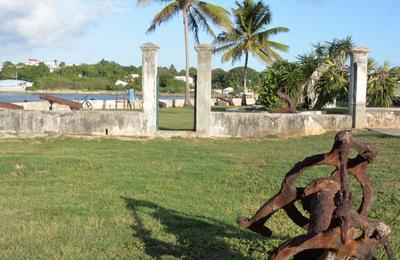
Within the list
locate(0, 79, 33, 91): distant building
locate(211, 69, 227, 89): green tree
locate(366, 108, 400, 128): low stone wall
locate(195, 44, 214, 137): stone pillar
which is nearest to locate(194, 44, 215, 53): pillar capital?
locate(195, 44, 214, 137): stone pillar

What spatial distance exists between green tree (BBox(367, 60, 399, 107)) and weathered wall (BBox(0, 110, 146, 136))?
9.56 meters

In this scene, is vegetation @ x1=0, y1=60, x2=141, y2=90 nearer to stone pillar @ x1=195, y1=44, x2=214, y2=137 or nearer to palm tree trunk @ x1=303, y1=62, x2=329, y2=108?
palm tree trunk @ x1=303, y1=62, x2=329, y2=108

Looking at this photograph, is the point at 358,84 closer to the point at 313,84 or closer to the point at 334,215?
the point at 313,84

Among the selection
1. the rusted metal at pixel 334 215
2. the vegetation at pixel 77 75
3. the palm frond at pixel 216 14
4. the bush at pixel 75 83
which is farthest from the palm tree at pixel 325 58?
the bush at pixel 75 83

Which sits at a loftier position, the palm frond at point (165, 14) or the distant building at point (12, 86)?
the palm frond at point (165, 14)

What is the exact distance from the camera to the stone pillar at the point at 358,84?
52.4 feet

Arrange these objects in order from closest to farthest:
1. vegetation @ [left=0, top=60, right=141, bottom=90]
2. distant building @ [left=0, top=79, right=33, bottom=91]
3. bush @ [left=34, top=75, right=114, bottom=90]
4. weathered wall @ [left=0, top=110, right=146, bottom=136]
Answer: weathered wall @ [left=0, top=110, right=146, bottom=136] < distant building @ [left=0, top=79, right=33, bottom=91] < bush @ [left=34, top=75, right=114, bottom=90] < vegetation @ [left=0, top=60, right=141, bottom=90]

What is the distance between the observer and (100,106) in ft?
107

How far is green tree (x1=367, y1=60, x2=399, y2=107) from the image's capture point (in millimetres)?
19031

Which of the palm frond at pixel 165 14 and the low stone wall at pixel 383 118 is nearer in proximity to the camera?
the low stone wall at pixel 383 118

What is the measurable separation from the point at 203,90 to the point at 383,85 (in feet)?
26.5

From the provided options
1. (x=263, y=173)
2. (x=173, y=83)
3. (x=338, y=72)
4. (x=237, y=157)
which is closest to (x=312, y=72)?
(x=338, y=72)

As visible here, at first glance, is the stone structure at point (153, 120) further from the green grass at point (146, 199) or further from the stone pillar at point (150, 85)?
the green grass at point (146, 199)

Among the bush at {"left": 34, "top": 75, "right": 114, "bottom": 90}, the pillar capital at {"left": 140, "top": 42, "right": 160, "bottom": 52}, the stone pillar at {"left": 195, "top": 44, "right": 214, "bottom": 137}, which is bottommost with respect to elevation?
the stone pillar at {"left": 195, "top": 44, "right": 214, "bottom": 137}
